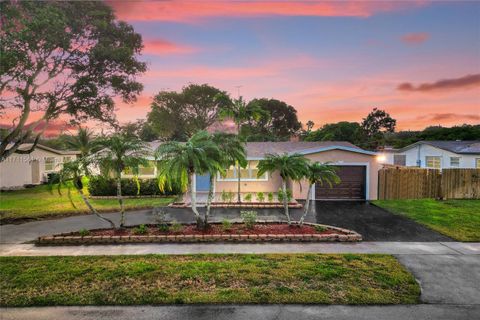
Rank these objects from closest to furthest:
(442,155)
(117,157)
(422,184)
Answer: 1. (117,157)
2. (422,184)
3. (442,155)

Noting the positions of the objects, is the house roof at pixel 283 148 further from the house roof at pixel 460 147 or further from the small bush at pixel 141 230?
the small bush at pixel 141 230

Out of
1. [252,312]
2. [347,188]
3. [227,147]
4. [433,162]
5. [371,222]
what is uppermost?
[227,147]

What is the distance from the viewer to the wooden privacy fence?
17922 millimetres

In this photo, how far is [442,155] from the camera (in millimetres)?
25422

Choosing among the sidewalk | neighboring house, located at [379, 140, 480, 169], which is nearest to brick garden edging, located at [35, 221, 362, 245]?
the sidewalk

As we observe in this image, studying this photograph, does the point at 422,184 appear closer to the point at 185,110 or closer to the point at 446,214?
the point at 446,214

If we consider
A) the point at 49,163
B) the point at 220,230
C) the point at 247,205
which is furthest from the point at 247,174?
the point at 49,163

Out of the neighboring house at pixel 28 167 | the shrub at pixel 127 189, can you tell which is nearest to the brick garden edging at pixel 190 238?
the shrub at pixel 127 189

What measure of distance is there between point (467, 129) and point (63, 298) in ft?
193

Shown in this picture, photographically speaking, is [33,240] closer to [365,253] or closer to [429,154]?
Answer: [365,253]

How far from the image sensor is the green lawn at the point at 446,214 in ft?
35.3

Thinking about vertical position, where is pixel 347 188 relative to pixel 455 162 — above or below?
below

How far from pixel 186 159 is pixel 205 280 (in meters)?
4.05

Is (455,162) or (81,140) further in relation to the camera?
(455,162)
